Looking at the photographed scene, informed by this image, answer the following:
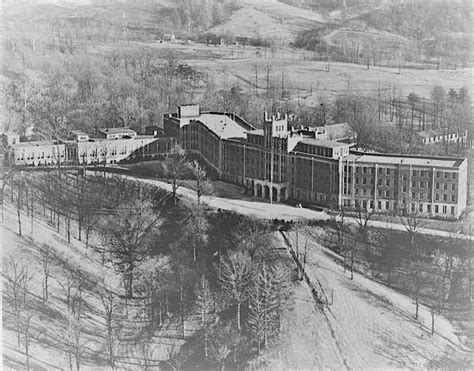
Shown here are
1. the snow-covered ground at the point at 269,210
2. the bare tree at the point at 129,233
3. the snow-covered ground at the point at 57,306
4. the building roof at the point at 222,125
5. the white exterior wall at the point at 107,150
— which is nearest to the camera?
the snow-covered ground at the point at 57,306

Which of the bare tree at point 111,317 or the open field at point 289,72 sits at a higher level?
the open field at point 289,72

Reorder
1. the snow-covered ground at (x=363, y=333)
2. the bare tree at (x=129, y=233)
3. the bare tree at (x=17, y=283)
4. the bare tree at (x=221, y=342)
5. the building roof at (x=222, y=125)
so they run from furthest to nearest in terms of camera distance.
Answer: the building roof at (x=222, y=125), the bare tree at (x=129, y=233), the bare tree at (x=17, y=283), the bare tree at (x=221, y=342), the snow-covered ground at (x=363, y=333)

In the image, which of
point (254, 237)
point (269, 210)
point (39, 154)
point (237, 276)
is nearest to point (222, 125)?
point (269, 210)

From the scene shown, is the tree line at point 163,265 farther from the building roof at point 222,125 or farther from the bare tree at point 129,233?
the building roof at point 222,125

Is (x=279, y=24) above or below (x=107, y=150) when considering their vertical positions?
above

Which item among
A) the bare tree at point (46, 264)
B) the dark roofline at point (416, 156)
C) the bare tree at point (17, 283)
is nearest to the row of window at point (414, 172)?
the dark roofline at point (416, 156)

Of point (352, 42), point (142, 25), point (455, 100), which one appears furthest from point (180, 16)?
point (455, 100)

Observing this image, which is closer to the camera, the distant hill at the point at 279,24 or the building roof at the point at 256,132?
the distant hill at the point at 279,24

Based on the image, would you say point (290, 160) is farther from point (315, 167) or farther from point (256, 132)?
point (256, 132)

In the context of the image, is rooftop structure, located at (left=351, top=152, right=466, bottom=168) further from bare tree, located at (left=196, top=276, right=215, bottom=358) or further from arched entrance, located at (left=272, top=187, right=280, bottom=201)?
bare tree, located at (left=196, top=276, right=215, bottom=358)
